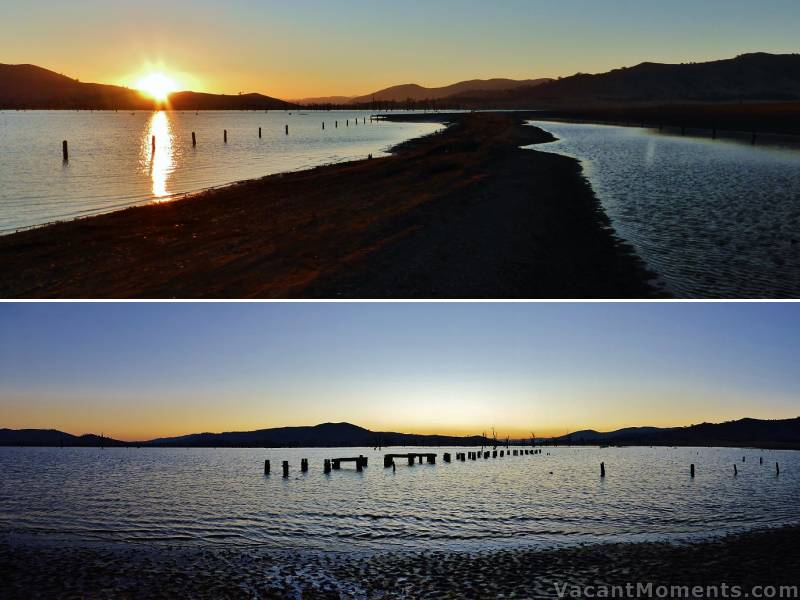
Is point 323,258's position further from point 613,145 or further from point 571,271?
point 613,145

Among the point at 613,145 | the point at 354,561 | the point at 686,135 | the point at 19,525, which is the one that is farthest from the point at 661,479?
the point at 686,135

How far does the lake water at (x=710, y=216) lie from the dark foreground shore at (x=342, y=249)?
1.72 meters

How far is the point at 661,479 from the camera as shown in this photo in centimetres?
5197

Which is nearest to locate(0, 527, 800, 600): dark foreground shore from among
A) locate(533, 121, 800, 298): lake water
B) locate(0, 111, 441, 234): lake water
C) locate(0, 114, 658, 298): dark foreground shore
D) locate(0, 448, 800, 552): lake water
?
locate(0, 448, 800, 552): lake water

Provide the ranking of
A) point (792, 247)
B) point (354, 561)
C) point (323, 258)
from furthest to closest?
point (792, 247)
point (323, 258)
point (354, 561)

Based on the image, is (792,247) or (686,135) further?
(686,135)

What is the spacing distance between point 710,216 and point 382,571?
27.5m

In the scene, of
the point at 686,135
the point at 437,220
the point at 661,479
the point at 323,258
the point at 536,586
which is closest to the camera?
the point at 536,586

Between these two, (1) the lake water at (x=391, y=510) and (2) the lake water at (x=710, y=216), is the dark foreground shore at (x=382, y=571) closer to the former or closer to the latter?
(1) the lake water at (x=391, y=510)

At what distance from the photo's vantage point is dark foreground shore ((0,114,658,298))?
69.1 feet

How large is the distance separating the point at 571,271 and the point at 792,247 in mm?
11526

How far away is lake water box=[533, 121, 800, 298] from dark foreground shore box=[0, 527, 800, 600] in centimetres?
841

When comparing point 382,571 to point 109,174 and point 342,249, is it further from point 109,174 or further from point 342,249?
point 109,174

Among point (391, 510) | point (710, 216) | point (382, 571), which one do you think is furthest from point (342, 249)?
point (710, 216)
